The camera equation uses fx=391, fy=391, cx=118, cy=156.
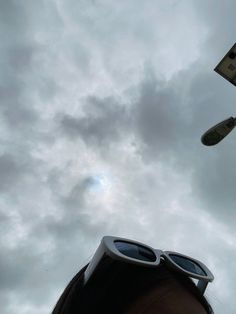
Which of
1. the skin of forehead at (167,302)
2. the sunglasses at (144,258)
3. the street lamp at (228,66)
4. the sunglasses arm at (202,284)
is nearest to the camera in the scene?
the skin of forehead at (167,302)

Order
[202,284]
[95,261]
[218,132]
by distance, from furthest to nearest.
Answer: [218,132] → [202,284] → [95,261]

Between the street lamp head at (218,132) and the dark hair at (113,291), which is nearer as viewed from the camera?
the dark hair at (113,291)

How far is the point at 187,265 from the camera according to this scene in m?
3.30

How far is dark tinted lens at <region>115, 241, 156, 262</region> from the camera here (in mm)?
2853

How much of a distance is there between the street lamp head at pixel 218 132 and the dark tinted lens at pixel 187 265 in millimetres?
6059

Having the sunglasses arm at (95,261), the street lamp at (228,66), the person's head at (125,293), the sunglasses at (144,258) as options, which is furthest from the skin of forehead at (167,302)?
the street lamp at (228,66)

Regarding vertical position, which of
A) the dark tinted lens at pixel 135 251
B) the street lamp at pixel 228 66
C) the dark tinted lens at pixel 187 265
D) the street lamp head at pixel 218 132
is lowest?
the dark tinted lens at pixel 187 265

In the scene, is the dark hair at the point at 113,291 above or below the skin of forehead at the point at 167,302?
above

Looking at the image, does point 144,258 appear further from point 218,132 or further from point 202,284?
point 218,132

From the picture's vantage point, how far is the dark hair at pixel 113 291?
102 inches

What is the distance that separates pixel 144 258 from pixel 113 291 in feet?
1.23

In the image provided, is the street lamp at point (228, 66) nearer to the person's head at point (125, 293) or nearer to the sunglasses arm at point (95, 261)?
the person's head at point (125, 293)

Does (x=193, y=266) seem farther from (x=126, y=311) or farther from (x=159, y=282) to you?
(x=126, y=311)

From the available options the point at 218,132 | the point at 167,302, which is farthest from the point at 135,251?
the point at 218,132
